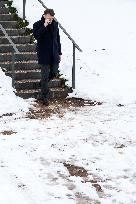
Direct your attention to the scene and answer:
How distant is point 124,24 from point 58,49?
453 centimetres

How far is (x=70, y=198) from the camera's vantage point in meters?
5.21

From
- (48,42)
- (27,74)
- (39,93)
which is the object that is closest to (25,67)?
(27,74)

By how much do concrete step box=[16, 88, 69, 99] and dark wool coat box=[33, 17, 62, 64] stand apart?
2.44 ft

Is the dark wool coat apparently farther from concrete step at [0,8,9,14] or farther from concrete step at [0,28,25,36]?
concrete step at [0,8,9,14]

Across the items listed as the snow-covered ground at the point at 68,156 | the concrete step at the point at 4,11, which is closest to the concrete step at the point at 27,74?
the snow-covered ground at the point at 68,156

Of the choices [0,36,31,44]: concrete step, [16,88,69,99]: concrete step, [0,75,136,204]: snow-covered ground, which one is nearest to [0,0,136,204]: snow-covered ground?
[0,75,136,204]: snow-covered ground

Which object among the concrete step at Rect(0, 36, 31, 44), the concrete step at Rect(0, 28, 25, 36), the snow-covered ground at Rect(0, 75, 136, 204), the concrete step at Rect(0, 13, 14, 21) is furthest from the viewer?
the concrete step at Rect(0, 13, 14, 21)

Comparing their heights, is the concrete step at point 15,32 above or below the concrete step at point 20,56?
above

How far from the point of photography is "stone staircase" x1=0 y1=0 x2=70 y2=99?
10008mm

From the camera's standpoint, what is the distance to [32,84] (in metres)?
10.1

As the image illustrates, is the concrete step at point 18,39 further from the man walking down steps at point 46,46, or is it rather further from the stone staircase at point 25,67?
the man walking down steps at point 46,46

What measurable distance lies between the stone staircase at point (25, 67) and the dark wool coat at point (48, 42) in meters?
0.81

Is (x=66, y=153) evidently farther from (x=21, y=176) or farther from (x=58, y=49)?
(x=58, y=49)

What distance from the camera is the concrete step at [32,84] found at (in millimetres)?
9961
